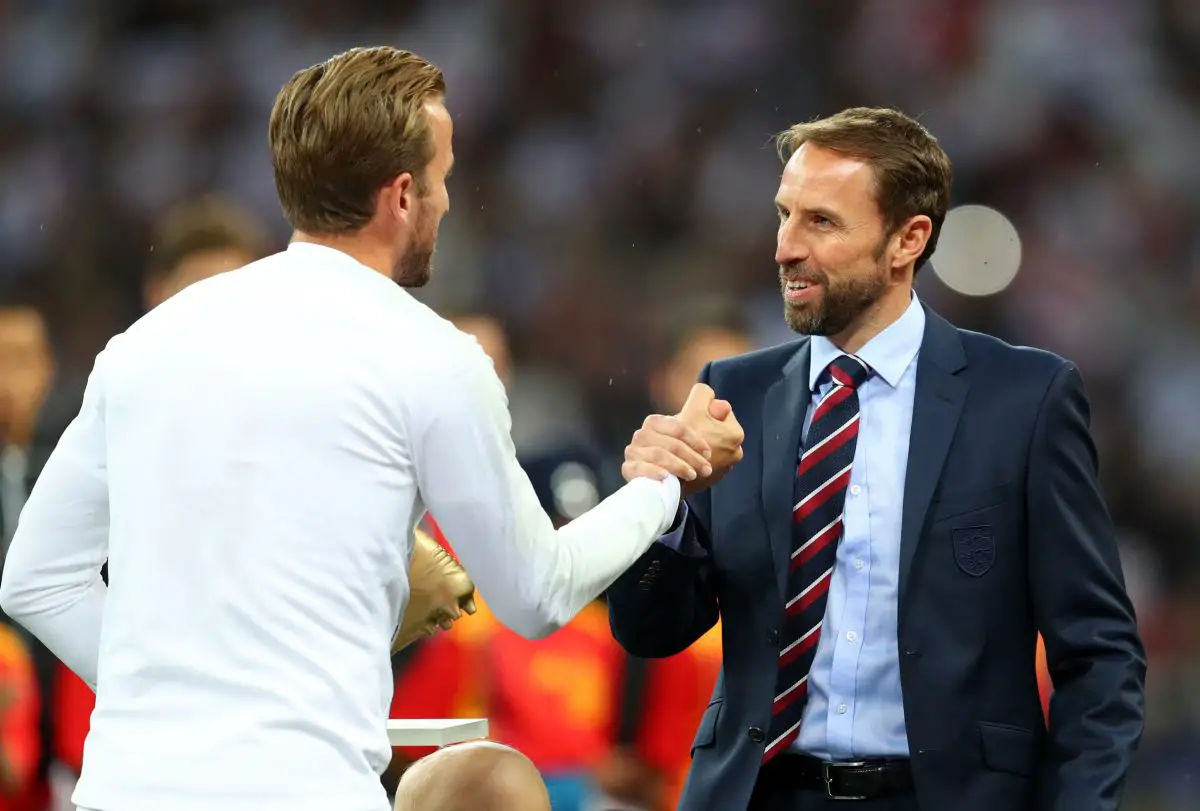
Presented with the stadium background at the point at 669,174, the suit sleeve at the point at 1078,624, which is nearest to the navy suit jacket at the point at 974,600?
the suit sleeve at the point at 1078,624

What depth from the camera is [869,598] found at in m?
1.93

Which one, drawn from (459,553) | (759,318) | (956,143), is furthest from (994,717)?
(956,143)

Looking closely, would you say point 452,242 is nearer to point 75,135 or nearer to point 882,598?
point 75,135

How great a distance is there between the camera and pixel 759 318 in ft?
17.4

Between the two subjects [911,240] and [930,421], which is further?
[911,240]

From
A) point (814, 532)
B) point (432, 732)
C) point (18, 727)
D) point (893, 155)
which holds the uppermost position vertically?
point (893, 155)

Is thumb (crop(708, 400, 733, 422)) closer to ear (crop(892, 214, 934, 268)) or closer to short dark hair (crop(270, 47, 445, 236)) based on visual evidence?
ear (crop(892, 214, 934, 268))

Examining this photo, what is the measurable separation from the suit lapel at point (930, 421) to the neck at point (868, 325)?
0.05 m

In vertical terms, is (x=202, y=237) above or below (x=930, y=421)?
above

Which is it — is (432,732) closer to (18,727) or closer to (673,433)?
(673,433)

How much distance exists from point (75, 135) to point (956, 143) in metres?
3.39

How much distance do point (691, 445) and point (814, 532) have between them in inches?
8.2

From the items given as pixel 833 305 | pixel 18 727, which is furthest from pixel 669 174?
pixel 833 305

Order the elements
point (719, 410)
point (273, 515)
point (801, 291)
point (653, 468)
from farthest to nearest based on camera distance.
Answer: point (801, 291)
point (719, 410)
point (653, 468)
point (273, 515)
